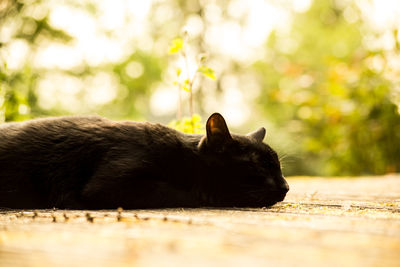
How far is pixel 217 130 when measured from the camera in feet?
5.90

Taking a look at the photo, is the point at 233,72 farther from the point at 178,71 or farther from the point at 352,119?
the point at 178,71

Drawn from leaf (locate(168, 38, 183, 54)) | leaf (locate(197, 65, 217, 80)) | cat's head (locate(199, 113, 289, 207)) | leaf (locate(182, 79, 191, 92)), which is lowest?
cat's head (locate(199, 113, 289, 207))

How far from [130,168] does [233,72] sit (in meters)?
8.88

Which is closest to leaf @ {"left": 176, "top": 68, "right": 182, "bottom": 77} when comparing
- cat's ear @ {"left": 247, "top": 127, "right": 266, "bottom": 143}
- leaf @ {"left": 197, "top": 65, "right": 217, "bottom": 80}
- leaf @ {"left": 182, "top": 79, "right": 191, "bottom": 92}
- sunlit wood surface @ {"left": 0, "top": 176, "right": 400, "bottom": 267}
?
leaf @ {"left": 182, "top": 79, "right": 191, "bottom": 92}

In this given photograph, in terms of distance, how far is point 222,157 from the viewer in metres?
1.84

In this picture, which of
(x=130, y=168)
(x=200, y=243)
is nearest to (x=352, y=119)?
(x=130, y=168)

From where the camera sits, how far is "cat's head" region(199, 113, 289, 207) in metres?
1.77

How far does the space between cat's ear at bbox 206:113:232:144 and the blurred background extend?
2786mm

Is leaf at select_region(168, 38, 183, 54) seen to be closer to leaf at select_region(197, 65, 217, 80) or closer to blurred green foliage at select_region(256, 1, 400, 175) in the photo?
leaf at select_region(197, 65, 217, 80)

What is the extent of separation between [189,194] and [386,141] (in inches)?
204

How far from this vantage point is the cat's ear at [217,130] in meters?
1.75

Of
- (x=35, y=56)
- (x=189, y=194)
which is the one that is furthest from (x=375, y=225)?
(x=35, y=56)

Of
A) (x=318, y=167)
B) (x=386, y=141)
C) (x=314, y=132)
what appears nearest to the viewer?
(x=386, y=141)

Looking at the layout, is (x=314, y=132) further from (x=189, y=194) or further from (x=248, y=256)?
(x=248, y=256)
